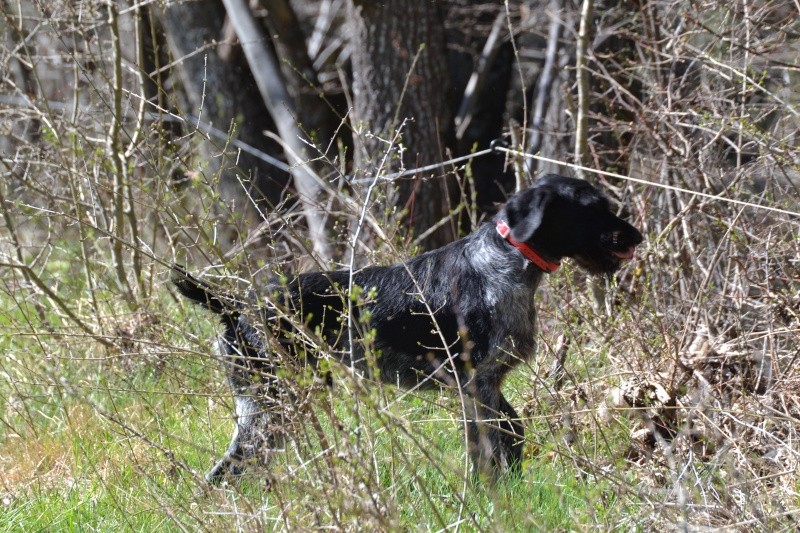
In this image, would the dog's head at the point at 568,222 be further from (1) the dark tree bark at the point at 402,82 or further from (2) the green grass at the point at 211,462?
(1) the dark tree bark at the point at 402,82

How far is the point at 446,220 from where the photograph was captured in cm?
725

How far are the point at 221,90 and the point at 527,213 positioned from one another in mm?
5511

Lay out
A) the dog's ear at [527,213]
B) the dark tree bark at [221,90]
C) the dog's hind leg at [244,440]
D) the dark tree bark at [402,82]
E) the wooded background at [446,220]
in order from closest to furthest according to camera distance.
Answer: the wooded background at [446,220] < the dog's hind leg at [244,440] < the dog's ear at [527,213] < the dark tree bark at [402,82] < the dark tree bark at [221,90]

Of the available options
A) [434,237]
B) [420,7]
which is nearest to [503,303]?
[434,237]

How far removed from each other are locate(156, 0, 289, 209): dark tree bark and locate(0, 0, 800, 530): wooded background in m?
0.03

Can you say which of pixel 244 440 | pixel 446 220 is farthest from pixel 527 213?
pixel 446 220

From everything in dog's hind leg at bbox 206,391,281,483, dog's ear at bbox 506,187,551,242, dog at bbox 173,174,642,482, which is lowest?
dog's hind leg at bbox 206,391,281,483

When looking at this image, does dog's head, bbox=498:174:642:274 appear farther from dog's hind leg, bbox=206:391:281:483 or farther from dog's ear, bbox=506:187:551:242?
dog's hind leg, bbox=206:391:281:483

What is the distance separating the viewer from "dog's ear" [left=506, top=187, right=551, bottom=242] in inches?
198

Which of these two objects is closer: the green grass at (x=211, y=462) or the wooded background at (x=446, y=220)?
the green grass at (x=211, y=462)

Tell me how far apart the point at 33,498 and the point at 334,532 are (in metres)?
1.96

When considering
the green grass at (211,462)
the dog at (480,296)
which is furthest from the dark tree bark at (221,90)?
the dog at (480,296)

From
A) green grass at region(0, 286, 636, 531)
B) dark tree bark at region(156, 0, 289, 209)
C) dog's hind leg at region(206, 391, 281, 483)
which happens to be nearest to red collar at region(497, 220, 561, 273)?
green grass at region(0, 286, 636, 531)

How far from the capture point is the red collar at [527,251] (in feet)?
16.8
